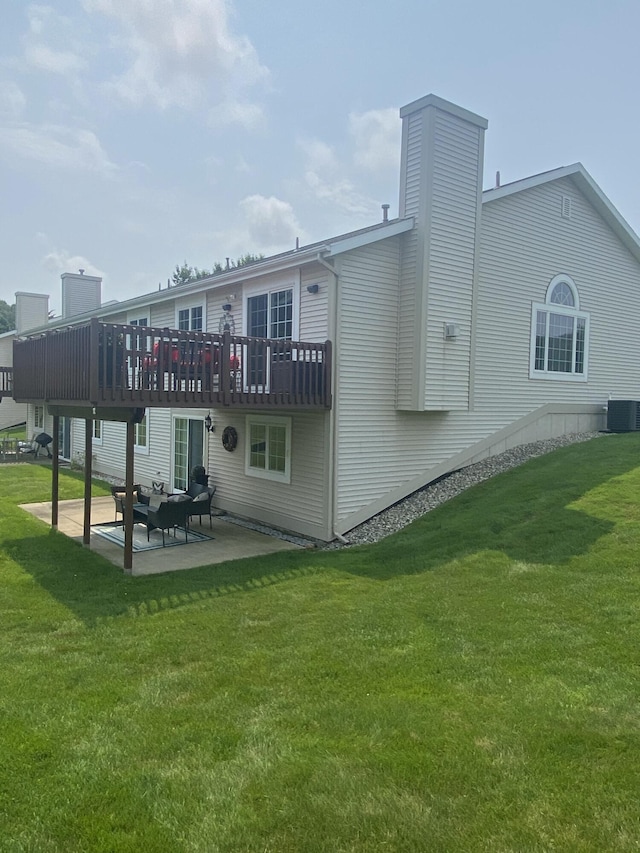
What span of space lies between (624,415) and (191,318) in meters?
10.8

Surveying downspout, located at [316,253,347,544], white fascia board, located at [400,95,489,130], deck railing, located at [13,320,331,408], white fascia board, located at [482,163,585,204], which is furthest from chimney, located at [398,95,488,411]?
deck railing, located at [13,320,331,408]

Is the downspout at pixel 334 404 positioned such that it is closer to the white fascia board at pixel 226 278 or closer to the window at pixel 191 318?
the white fascia board at pixel 226 278

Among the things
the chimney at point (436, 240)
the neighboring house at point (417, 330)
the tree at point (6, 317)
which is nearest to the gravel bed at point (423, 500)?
the neighboring house at point (417, 330)

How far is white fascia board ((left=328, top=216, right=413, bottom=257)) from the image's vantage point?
31.0 feet

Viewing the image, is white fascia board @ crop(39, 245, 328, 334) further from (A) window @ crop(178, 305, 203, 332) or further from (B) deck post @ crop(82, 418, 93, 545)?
(B) deck post @ crop(82, 418, 93, 545)

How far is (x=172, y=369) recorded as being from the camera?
28.0ft

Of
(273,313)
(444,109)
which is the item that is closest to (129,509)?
(273,313)

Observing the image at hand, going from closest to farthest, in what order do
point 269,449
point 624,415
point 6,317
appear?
point 269,449
point 624,415
point 6,317

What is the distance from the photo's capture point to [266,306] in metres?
11.5

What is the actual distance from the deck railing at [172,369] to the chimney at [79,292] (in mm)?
16683

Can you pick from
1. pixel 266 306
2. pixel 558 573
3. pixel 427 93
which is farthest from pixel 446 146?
pixel 558 573

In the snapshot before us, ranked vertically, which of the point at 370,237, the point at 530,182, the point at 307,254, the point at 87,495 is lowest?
the point at 87,495

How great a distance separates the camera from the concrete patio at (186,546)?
344 inches

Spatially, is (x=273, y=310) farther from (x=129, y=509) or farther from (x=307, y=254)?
(x=129, y=509)
